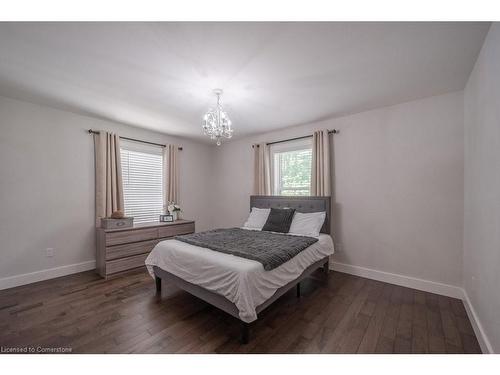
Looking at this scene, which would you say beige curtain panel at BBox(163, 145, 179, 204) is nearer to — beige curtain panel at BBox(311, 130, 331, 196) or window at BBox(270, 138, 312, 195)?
window at BBox(270, 138, 312, 195)

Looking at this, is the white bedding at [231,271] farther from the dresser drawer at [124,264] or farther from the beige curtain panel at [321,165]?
the beige curtain panel at [321,165]

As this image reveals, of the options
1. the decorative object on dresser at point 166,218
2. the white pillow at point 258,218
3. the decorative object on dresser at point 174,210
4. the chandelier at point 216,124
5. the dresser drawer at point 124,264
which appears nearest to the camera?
the chandelier at point 216,124

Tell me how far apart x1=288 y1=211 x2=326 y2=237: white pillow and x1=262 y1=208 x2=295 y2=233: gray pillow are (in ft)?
0.28

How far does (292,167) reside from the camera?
4012mm

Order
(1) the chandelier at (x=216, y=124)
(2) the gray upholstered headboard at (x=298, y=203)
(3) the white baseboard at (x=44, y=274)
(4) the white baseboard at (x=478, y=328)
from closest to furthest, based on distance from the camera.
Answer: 1. (4) the white baseboard at (x=478, y=328)
2. (1) the chandelier at (x=216, y=124)
3. (3) the white baseboard at (x=44, y=274)
4. (2) the gray upholstered headboard at (x=298, y=203)

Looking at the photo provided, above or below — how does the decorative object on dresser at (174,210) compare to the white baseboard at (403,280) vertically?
above

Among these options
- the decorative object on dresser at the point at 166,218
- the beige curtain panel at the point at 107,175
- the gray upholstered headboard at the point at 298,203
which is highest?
the beige curtain panel at the point at 107,175

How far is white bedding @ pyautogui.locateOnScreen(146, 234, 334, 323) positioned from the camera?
1.66m

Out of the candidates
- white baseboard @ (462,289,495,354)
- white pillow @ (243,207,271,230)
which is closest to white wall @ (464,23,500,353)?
white baseboard @ (462,289,495,354)

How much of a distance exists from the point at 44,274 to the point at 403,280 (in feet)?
16.6

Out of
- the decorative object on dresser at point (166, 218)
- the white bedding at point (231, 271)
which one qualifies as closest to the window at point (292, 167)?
the white bedding at point (231, 271)

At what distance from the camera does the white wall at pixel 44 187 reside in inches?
106
